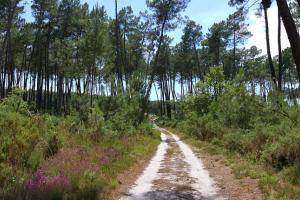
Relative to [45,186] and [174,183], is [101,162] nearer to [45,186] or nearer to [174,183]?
[174,183]

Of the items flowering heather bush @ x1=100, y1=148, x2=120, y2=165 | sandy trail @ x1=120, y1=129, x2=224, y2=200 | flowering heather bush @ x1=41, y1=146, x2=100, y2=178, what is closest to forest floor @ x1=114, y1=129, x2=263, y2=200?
sandy trail @ x1=120, y1=129, x2=224, y2=200

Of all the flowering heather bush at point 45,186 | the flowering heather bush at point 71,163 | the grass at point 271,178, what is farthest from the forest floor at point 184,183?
the flowering heather bush at point 45,186

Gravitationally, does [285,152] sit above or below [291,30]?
below

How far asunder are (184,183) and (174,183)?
1.09 feet

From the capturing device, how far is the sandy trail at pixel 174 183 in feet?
39.7

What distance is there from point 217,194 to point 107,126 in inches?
520

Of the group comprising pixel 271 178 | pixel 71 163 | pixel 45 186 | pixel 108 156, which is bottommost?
pixel 271 178

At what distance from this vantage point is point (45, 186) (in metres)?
10.5

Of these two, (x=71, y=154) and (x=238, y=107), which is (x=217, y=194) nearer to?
(x=71, y=154)

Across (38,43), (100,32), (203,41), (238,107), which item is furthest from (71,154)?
(203,41)

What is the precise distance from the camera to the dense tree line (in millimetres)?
39228

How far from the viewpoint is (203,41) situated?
6981 centimetres

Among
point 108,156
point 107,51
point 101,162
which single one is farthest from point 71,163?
point 107,51

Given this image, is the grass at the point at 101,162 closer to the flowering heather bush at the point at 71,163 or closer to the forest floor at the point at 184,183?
the flowering heather bush at the point at 71,163
